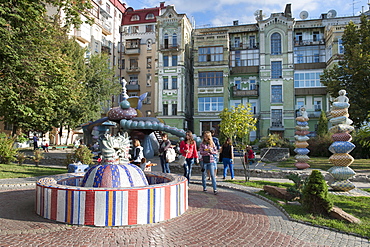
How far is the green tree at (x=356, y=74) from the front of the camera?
1991 centimetres

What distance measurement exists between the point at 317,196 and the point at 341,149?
516cm

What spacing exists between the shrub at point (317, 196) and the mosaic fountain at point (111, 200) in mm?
2909

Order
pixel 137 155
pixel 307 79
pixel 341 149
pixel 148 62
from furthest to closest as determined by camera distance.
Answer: pixel 148 62 < pixel 307 79 < pixel 137 155 < pixel 341 149

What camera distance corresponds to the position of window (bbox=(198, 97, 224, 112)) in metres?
40.6

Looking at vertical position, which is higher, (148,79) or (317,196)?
(148,79)

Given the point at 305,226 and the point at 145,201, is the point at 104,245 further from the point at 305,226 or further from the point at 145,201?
the point at 305,226

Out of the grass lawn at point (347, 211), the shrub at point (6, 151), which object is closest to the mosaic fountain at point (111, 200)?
the grass lawn at point (347, 211)

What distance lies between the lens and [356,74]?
20.6m

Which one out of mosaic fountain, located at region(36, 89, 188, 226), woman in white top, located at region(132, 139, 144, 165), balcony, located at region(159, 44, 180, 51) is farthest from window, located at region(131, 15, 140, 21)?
mosaic fountain, located at region(36, 89, 188, 226)

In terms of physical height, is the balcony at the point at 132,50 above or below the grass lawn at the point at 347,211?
above

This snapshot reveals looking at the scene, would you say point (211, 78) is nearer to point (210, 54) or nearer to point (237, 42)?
point (210, 54)

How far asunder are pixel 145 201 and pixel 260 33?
39978mm

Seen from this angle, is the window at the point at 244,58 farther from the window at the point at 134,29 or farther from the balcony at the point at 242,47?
the window at the point at 134,29

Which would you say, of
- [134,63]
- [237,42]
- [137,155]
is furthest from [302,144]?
[134,63]
